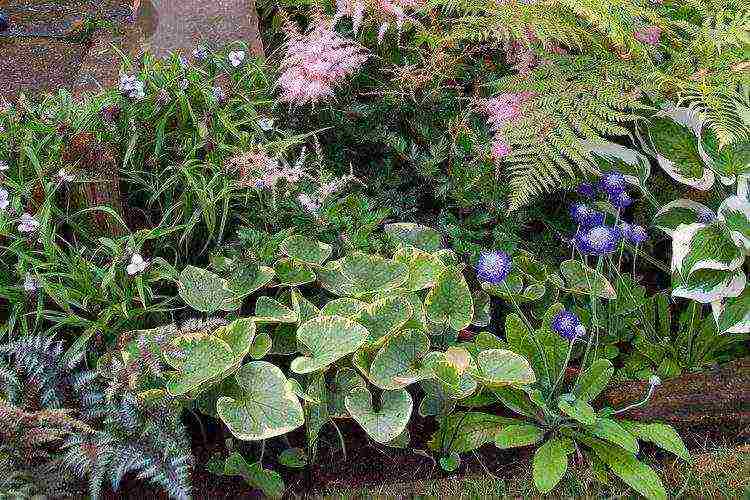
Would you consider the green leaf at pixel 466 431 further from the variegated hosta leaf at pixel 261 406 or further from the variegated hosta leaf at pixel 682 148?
the variegated hosta leaf at pixel 682 148


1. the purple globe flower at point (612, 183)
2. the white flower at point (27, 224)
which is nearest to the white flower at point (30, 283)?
the white flower at point (27, 224)

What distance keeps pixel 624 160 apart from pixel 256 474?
137 centimetres

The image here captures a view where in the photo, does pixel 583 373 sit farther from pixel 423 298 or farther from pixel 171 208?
pixel 171 208

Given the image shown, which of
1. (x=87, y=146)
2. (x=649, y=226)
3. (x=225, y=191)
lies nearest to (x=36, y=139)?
(x=87, y=146)

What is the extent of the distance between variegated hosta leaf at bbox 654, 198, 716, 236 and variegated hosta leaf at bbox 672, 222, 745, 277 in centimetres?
12

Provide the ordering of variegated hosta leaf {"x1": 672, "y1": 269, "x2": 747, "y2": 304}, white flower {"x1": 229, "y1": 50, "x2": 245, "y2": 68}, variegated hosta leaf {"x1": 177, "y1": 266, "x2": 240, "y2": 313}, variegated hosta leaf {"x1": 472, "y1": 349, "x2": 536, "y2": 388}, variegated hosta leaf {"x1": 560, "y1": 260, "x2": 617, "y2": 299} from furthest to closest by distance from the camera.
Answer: white flower {"x1": 229, "y1": 50, "x2": 245, "y2": 68} < variegated hosta leaf {"x1": 560, "y1": 260, "x2": 617, "y2": 299} < variegated hosta leaf {"x1": 672, "y1": 269, "x2": 747, "y2": 304} < variegated hosta leaf {"x1": 177, "y1": 266, "x2": 240, "y2": 313} < variegated hosta leaf {"x1": 472, "y1": 349, "x2": 536, "y2": 388}

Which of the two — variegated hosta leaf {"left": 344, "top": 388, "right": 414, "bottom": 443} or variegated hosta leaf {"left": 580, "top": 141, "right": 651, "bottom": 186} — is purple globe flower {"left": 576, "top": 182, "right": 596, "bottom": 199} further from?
variegated hosta leaf {"left": 344, "top": 388, "right": 414, "bottom": 443}

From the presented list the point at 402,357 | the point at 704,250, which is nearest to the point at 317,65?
the point at 402,357

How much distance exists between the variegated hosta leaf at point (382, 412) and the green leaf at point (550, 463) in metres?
0.36

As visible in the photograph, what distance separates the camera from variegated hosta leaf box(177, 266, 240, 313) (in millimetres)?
2031

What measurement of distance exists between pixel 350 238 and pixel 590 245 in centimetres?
67

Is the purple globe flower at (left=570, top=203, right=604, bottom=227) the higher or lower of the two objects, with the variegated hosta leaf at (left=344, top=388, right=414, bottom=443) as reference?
higher

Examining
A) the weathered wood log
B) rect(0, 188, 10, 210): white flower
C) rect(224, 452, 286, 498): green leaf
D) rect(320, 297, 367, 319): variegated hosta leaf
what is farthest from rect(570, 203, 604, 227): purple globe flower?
rect(0, 188, 10, 210): white flower

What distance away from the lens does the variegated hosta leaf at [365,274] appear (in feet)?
6.89
